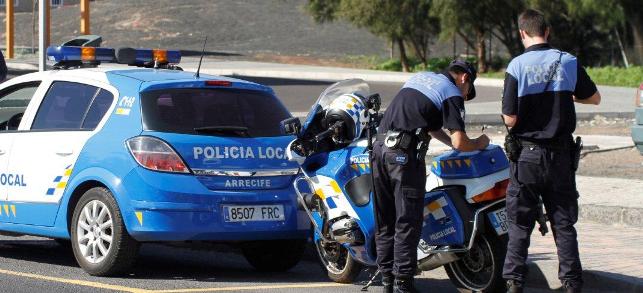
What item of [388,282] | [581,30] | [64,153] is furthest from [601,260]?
[581,30]

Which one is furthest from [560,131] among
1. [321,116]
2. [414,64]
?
[414,64]

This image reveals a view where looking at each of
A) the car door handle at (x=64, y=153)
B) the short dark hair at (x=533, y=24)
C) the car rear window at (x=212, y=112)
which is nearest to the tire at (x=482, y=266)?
the short dark hair at (x=533, y=24)

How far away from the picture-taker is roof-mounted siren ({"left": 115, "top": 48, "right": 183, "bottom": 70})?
1005cm

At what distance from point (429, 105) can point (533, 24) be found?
2.61 feet

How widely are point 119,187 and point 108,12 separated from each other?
61.1 m

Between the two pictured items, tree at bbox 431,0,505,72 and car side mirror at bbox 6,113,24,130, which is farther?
tree at bbox 431,0,505,72

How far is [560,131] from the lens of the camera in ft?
23.8

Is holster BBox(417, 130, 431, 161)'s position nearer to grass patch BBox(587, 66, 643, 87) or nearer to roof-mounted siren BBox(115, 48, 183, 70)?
roof-mounted siren BBox(115, 48, 183, 70)

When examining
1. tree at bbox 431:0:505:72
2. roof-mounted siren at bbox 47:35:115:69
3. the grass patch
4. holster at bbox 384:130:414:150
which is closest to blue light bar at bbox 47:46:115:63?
roof-mounted siren at bbox 47:35:115:69

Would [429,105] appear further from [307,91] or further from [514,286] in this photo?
[307,91]

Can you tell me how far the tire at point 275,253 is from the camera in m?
9.41

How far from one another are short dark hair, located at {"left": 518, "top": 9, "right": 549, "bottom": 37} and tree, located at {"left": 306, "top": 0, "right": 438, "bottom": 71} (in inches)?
1585

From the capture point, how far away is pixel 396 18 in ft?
156

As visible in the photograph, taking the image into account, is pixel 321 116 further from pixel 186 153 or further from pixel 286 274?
pixel 286 274
